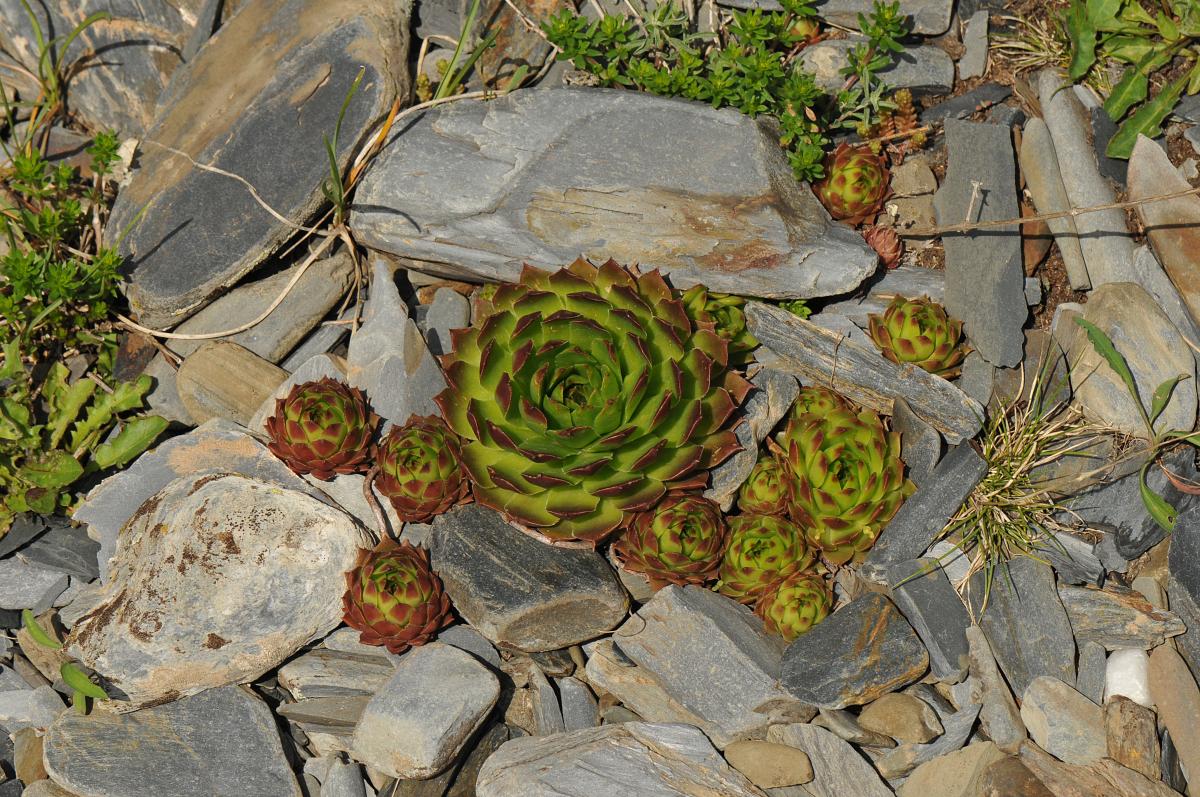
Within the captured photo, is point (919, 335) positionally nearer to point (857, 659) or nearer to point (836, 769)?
point (857, 659)

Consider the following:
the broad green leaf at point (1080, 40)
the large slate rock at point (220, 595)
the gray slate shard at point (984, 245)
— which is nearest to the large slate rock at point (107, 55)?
the large slate rock at point (220, 595)

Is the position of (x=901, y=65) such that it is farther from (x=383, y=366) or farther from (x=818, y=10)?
(x=383, y=366)

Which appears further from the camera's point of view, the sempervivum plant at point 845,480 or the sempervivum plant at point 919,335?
the sempervivum plant at point 919,335

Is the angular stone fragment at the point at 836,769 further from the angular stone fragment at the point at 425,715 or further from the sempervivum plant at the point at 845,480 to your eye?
the angular stone fragment at the point at 425,715

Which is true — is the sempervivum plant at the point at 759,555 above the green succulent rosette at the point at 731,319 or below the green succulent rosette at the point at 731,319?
below

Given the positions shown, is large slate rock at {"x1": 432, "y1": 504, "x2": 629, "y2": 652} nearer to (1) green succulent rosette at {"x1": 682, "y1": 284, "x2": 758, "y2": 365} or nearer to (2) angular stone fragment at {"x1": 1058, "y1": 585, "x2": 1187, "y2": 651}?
(1) green succulent rosette at {"x1": 682, "y1": 284, "x2": 758, "y2": 365}

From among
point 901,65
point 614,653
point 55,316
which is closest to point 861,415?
point 614,653
